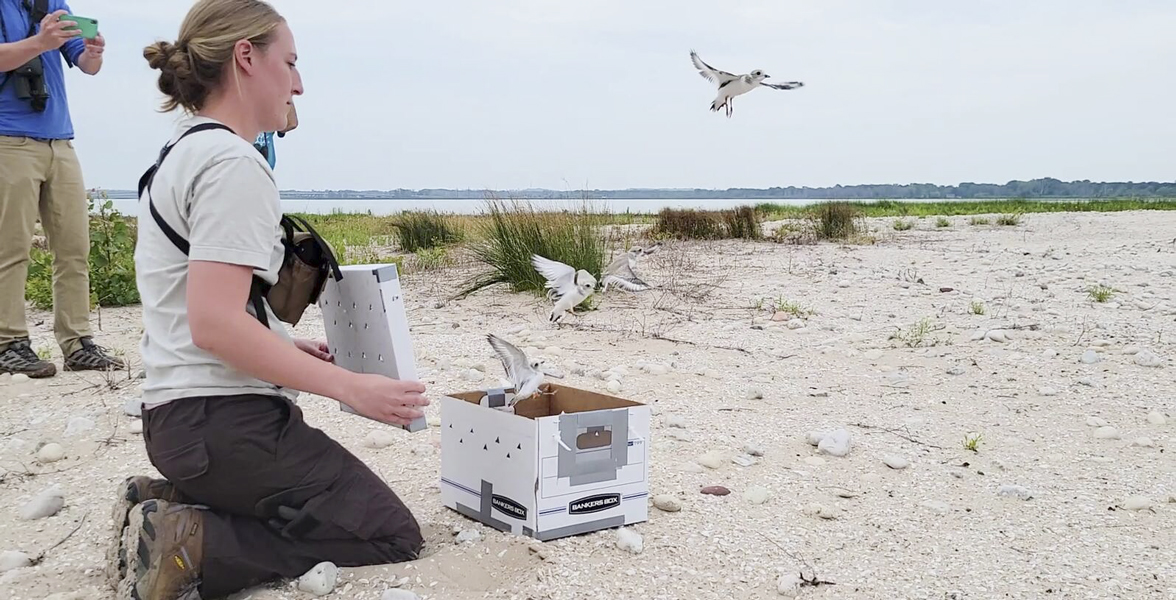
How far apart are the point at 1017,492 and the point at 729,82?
3122 mm

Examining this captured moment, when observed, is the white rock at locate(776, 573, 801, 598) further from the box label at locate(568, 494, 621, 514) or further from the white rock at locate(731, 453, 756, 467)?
the white rock at locate(731, 453, 756, 467)

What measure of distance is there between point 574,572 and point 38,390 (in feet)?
10.1

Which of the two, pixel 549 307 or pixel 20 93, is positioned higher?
pixel 20 93

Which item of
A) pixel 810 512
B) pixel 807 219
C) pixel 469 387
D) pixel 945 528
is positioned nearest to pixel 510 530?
pixel 810 512

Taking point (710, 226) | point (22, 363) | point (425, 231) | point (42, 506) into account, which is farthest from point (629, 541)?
point (710, 226)

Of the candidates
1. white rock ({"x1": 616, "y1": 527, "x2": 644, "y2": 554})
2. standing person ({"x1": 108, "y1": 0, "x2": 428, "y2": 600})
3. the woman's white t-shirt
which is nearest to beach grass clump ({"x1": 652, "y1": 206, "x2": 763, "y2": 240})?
white rock ({"x1": 616, "y1": 527, "x2": 644, "y2": 554})

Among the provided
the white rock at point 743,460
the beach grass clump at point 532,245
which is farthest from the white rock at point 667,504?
the beach grass clump at point 532,245

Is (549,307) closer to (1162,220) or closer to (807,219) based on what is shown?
(807,219)

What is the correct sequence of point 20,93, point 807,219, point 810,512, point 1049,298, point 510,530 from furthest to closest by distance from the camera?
point 807,219
point 1049,298
point 20,93
point 810,512
point 510,530

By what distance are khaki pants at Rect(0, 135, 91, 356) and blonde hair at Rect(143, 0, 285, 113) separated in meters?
2.53

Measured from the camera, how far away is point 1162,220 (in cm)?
1595

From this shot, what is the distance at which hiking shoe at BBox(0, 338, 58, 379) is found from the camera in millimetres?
4496

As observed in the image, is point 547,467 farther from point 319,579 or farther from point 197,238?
point 197,238

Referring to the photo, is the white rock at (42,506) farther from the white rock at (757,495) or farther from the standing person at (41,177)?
the white rock at (757,495)
